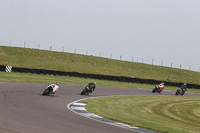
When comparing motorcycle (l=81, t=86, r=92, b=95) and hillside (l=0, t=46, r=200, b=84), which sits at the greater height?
hillside (l=0, t=46, r=200, b=84)

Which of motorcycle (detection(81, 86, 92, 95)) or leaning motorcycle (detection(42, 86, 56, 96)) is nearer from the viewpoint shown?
leaning motorcycle (detection(42, 86, 56, 96))

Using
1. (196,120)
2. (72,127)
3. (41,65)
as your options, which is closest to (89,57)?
(41,65)

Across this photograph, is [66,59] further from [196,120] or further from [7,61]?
[196,120]

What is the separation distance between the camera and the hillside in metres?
56.0

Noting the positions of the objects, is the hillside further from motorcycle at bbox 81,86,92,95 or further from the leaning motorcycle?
the leaning motorcycle

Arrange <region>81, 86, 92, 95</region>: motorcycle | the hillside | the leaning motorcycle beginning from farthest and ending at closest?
the hillside, <region>81, 86, 92, 95</region>: motorcycle, the leaning motorcycle

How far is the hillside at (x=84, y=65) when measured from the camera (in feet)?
184

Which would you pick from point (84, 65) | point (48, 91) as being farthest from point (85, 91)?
point (84, 65)

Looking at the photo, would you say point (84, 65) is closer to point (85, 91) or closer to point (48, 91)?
point (85, 91)

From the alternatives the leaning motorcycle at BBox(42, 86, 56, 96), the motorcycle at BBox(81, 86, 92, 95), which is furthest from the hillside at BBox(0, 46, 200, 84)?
the leaning motorcycle at BBox(42, 86, 56, 96)

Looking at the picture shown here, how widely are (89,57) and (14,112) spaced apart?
187 ft

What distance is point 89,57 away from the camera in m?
68.6

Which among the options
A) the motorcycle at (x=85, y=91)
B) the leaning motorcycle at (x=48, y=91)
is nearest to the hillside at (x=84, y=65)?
the motorcycle at (x=85, y=91)

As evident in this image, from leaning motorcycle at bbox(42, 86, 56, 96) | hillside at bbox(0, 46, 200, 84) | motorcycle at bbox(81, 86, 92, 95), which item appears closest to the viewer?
leaning motorcycle at bbox(42, 86, 56, 96)
